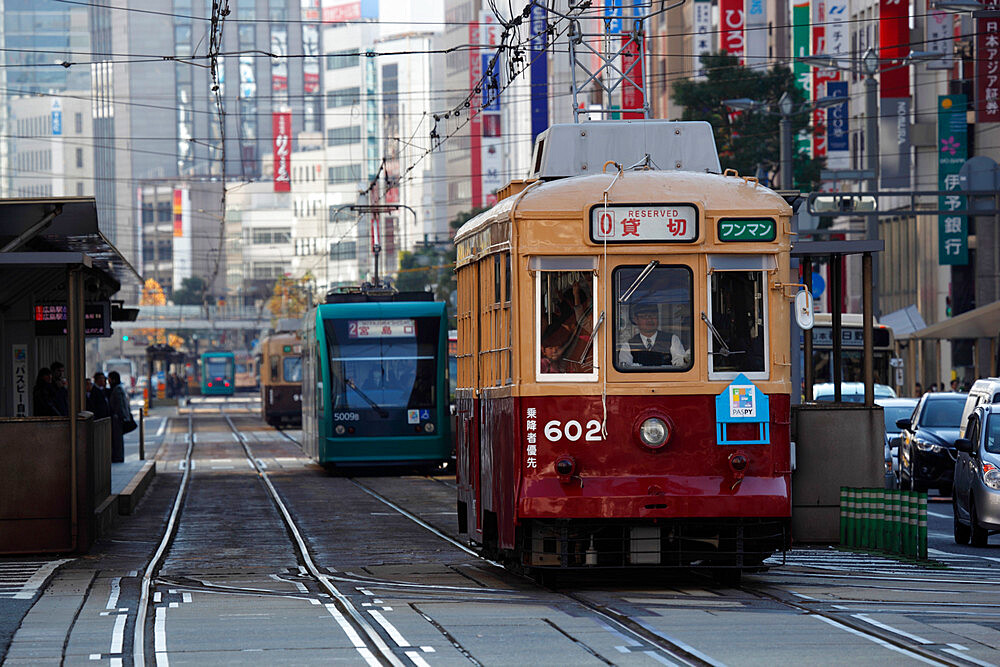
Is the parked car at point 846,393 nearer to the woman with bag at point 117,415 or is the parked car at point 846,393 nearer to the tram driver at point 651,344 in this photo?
the woman with bag at point 117,415

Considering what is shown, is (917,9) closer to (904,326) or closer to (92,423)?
(904,326)

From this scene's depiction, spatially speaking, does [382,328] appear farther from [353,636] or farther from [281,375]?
[281,375]

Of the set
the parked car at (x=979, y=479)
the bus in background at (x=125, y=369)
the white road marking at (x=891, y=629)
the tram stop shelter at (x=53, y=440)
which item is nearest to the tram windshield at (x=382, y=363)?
the tram stop shelter at (x=53, y=440)

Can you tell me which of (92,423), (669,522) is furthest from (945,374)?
(669,522)

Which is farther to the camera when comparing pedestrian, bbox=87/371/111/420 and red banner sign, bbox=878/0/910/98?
red banner sign, bbox=878/0/910/98

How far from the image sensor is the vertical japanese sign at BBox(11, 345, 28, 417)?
2658 centimetres

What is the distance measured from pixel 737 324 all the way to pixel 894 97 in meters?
44.0

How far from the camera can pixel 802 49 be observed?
6112 centimetres

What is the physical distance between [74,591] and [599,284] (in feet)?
15.1

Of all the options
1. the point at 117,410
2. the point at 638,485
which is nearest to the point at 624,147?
the point at 638,485

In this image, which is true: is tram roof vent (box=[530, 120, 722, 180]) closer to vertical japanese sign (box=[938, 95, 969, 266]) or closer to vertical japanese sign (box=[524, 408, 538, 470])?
vertical japanese sign (box=[524, 408, 538, 470])

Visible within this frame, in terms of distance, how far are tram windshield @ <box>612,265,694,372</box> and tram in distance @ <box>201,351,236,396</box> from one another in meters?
96.4

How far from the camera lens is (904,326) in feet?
163

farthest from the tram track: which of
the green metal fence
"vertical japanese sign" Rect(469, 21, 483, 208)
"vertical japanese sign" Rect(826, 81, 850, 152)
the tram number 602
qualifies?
"vertical japanese sign" Rect(469, 21, 483, 208)
